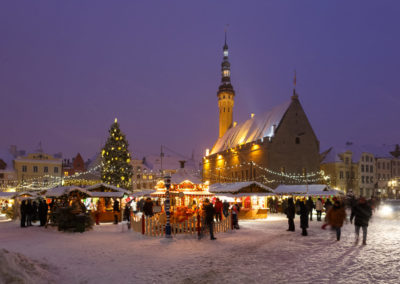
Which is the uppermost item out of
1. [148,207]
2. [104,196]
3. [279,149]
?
[279,149]

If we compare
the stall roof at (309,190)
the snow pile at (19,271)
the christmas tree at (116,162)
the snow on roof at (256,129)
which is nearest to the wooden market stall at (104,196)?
the christmas tree at (116,162)

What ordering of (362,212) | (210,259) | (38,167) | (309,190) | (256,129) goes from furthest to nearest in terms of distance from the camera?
(38,167)
(256,129)
(309,190)
(362,212)
(210,259)

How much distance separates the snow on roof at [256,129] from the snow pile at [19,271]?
1878 inches

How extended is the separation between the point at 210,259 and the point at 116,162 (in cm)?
3297

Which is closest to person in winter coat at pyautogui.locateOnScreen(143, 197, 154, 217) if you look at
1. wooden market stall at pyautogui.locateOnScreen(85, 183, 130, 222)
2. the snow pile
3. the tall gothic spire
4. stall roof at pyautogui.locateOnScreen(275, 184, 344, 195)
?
wooden market stall at pyautogui.locateOnScreen(85, 183, 130, 222)

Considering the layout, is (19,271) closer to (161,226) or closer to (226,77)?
(161,226)

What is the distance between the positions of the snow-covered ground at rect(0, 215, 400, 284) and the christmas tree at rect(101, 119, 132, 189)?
2583cm

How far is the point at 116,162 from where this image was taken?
140 feet

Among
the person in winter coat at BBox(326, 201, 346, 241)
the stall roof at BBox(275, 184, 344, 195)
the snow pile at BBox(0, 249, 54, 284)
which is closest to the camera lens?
the snow pile at BBox(0, 249, 54, 284)

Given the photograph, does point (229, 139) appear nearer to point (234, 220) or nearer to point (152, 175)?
point (152, 175)

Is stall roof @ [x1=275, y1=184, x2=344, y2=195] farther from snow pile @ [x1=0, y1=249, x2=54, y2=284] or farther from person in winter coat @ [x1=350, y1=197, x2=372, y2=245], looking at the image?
snow pile @ [x1=0, y1=249, x2=54, y2=284]

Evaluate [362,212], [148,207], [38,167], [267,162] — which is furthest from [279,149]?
[38,167]

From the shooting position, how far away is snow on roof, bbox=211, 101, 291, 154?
55.5 meters

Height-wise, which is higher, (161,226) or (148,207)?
(148,207)
